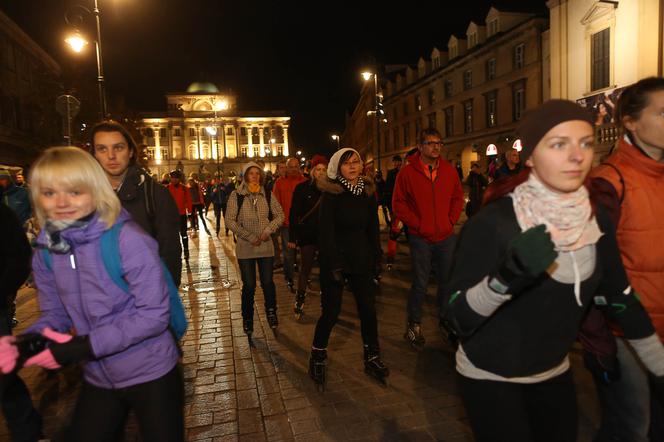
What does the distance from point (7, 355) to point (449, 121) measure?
145ft

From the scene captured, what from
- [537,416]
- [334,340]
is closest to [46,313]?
[537,416]

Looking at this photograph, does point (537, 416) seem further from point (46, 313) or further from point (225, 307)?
point (225, 307)

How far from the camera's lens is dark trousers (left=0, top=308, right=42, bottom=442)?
291 cm

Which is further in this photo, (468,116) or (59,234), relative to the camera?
(468,116)

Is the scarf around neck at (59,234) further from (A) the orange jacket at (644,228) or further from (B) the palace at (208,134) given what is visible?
(B) the palace at (208,134)

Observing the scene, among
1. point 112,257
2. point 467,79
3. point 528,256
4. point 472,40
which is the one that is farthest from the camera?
point 467,79

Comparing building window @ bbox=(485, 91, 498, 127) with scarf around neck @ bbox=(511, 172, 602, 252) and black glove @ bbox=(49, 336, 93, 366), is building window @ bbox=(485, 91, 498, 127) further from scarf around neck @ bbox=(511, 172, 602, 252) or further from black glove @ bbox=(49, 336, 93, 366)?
black glove @ bbox=(49, 336, 93, 366)

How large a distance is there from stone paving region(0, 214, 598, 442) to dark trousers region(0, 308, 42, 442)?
512 millimetres

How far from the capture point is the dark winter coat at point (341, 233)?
4207 millimetres

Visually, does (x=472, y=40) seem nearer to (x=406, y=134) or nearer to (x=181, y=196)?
(x=406, y=134)

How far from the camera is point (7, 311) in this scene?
10.4 ft

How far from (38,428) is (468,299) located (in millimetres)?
2942

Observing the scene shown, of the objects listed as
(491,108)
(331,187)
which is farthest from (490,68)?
(331,187)

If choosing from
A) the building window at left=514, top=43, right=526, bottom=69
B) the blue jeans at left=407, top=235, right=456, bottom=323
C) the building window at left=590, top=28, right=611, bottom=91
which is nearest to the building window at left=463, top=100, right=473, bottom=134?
the building window at left=514, top=43, right=526, bottom=69
